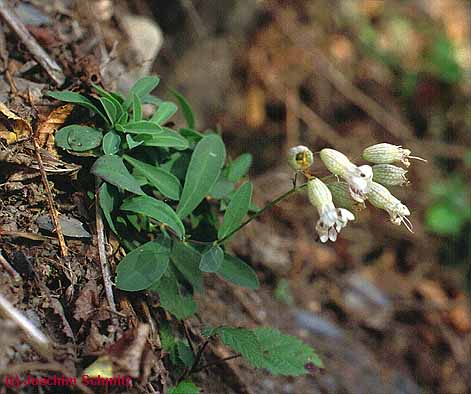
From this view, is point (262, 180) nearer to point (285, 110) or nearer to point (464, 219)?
point (285, 110)

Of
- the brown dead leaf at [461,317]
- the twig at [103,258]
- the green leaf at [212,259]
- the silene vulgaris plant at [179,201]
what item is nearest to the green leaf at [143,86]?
the silene vulgaris plant at [179,201]

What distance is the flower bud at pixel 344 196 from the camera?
189 cm

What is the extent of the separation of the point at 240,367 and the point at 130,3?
7.84 feet

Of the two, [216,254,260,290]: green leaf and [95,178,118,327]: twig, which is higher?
[95,178,118,327]: twig

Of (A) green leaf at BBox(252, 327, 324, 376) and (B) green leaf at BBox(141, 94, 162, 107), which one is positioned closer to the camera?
(A) green leaf at BBox(252, 327, 324, 376)

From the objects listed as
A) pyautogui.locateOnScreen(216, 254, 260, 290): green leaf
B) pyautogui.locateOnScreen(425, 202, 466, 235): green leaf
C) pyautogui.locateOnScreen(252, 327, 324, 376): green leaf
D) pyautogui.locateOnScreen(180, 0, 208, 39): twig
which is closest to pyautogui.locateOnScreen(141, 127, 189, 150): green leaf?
pyautogui.locateOnScreen(216, 254, 260, 290): green leaf

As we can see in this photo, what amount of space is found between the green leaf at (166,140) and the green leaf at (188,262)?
1.08ft

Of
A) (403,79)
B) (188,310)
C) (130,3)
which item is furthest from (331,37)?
(188,310)

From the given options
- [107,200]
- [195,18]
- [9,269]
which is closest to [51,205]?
[107,200]

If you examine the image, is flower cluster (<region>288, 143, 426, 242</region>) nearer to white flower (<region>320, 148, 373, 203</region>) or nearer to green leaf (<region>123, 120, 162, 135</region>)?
white flower (<region>320, 148, 373, 203</region>)

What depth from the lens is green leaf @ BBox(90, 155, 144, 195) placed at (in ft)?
5.79

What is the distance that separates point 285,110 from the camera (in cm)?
418

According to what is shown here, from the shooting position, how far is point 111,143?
6.16 feet

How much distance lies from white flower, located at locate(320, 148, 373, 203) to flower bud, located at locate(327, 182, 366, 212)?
0.04 metres
